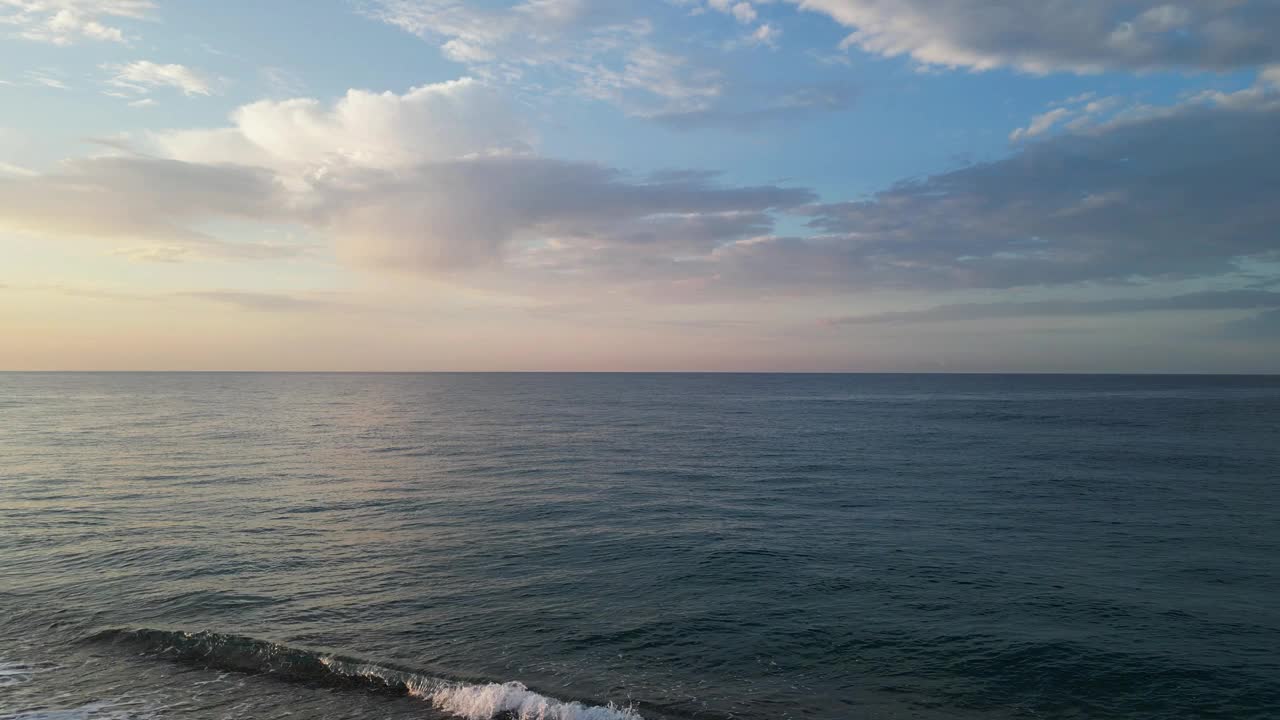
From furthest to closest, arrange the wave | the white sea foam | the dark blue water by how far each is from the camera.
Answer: the dark blue water < the wave < the white sea foam

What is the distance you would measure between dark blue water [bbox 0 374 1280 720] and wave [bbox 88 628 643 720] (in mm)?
78

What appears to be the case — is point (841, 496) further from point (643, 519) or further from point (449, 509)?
point (449, 509)

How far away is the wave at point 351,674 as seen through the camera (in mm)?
16266

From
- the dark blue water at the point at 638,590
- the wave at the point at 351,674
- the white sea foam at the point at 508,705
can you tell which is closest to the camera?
the white sea foam at the point at 508,705

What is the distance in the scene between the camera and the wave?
16266mm

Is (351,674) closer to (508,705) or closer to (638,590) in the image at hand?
(508,705)

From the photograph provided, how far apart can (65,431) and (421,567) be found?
7978 cm

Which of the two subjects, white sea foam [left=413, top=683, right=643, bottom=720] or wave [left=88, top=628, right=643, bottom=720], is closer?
white sea foam [left=413, top=683, right=643, bottom=720]

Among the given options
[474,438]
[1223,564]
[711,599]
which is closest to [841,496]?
[1223,564]

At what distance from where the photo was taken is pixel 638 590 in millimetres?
24422

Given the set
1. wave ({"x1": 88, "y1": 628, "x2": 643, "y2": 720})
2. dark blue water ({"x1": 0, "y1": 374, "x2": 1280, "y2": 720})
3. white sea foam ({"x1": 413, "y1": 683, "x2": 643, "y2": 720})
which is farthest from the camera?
dark blue water ({"x1": 0, "y1": 374, "x2": 1280, "y2": 720})

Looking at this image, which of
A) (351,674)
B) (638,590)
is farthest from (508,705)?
(638,590)

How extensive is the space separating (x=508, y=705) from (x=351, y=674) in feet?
15.3

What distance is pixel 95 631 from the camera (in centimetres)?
2080
